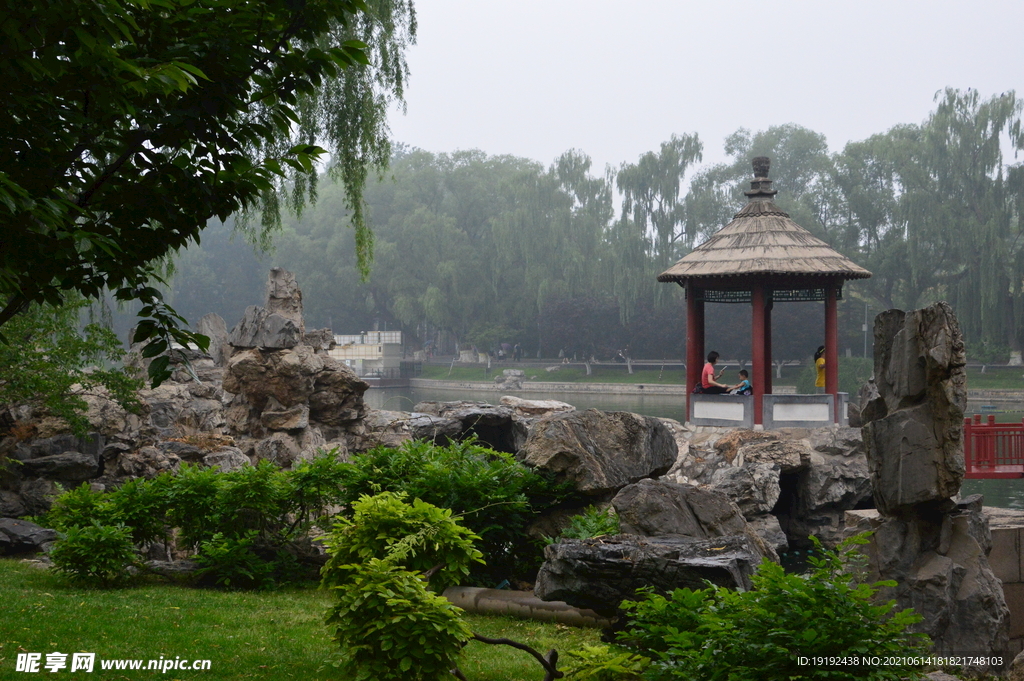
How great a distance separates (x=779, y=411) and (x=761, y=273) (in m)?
2.14

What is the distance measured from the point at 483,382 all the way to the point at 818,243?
2877 centimetres

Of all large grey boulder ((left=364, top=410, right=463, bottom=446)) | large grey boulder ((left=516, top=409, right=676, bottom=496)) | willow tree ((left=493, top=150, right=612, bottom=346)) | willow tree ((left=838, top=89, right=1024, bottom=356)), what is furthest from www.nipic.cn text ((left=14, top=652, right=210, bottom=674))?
willow tree ((left=493, top=150, right=612, bottom=346))

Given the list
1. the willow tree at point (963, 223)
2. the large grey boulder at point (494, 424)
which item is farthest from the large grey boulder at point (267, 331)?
the willow tree at point (963, 223)

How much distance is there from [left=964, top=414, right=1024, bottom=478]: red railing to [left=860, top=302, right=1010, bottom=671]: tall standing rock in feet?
17.1

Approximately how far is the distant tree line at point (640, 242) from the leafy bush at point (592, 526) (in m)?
24.5

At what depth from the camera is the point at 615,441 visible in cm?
695

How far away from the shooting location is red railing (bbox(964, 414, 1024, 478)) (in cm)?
1117

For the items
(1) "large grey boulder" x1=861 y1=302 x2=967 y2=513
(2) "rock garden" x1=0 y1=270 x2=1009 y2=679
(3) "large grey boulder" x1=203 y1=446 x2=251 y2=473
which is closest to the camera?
(2) "rock garden" x1=0 y1=270 x2=1009 y2=679

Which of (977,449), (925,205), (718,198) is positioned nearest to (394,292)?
(718,198)

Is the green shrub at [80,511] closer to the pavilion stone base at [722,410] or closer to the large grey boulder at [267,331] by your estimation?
the large grey boulder at [267,331]

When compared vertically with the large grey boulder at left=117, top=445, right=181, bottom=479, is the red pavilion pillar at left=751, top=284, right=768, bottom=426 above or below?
above

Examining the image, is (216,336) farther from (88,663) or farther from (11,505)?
(88,663)

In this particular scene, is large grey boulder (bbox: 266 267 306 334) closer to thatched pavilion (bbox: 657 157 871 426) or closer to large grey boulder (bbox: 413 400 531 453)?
large grey boulder (bbox: 413 400 531 453)

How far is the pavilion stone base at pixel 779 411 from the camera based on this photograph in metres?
13.9
